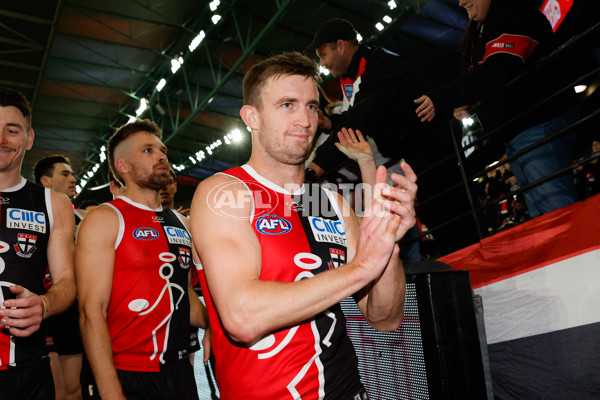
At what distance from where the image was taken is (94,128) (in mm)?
17516

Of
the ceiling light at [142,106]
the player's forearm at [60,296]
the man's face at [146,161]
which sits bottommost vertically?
the player's forearm at [60,296]

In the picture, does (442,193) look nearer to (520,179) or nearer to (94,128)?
(520,179)

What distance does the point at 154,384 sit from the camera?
2.73 m

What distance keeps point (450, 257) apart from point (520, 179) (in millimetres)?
799

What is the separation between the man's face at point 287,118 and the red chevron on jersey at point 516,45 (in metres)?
1.58

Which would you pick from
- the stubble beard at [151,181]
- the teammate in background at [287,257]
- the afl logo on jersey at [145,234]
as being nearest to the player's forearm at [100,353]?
the afl logo on jersey at [145,234]

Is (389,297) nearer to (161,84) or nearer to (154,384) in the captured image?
(154,384)

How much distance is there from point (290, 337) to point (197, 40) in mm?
11217

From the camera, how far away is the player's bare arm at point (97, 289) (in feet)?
8.27

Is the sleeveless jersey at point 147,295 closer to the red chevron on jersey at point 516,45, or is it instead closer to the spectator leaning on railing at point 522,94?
the spectator leaning on railing at point 522,94

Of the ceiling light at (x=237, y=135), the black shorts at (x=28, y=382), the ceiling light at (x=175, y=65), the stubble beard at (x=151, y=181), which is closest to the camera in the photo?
the black shorts at (x=28, y=382)

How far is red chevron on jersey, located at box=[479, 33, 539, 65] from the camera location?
2.91 metres

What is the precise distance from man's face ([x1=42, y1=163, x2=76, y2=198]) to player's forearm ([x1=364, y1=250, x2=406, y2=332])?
477 centimetres

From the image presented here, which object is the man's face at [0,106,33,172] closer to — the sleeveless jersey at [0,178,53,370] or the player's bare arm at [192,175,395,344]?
the sleeveless jersey at [0,178,53,370]
